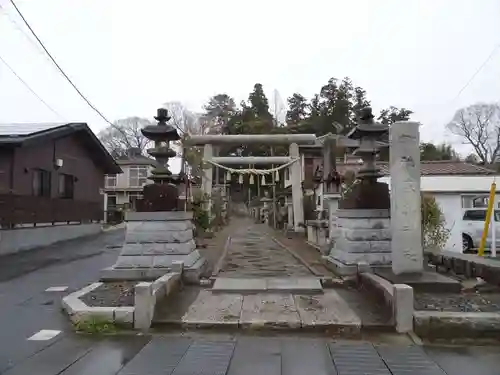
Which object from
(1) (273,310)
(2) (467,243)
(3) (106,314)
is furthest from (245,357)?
(2) (467,243)

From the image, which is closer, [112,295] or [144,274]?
[112,295]

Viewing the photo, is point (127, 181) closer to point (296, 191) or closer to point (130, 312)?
point (296, 191)

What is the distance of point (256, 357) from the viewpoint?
4703 millimetres

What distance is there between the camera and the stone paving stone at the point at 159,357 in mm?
4348

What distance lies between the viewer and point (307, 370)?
4352 millimetres

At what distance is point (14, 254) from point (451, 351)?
1438 cm

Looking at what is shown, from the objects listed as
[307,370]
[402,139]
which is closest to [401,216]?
[402,139]

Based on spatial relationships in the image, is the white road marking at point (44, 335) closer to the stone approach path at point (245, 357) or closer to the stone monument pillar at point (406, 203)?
the stone approach path at point (245, 357)

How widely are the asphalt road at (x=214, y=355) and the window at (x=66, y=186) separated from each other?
1621 centimetres

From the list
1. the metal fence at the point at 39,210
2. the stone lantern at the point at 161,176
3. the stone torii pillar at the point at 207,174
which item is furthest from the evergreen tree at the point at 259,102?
the stone lantern at the point at 161,176

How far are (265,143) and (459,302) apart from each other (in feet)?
50.6

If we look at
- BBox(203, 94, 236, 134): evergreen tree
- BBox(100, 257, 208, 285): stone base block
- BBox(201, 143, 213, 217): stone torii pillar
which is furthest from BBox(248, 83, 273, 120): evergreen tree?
BBox(100, 257, 208, 285): stone base block

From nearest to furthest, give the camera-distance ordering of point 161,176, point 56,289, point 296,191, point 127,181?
1. point 56,289
2. point 161,176
3. point 296,191
4. point 127,181

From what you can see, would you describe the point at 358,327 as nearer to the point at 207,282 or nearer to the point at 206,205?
the point at 207,282
